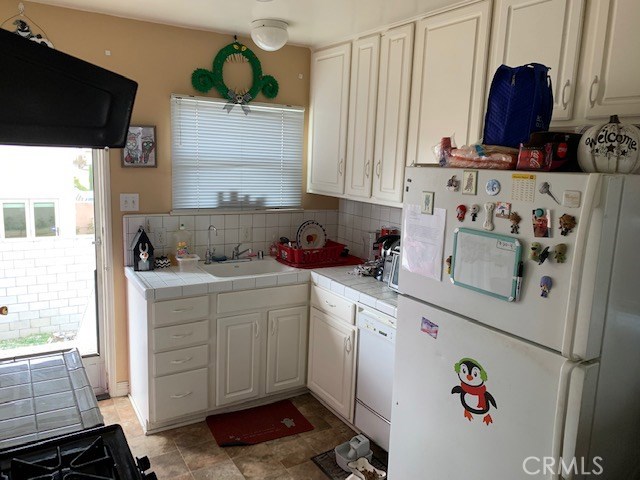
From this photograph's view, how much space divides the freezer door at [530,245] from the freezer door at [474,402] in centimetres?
6

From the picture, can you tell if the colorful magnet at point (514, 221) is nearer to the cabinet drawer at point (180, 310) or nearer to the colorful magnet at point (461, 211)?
the colorful magnet at point (461, 211)

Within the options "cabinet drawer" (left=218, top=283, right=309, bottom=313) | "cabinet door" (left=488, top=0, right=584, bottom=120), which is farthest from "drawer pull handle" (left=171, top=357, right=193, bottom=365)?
"cabinet door" (left=488, top=0, right=584, bottom=120)

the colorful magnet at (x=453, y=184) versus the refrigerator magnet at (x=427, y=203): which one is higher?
the colorful magnet at (x=453, y=184)

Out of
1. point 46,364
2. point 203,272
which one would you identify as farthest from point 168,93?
point 46,364

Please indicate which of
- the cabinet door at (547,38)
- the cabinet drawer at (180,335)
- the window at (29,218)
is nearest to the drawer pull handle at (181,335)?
the cabinet drawer at (180,335)

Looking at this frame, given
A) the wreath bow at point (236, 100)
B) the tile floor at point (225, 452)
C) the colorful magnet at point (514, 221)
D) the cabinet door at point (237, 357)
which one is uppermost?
the wreath bow at point (236, 100)

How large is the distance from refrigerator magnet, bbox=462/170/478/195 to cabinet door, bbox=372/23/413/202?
3.63 feet

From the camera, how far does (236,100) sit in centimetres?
333

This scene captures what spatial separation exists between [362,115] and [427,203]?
4.61 ft

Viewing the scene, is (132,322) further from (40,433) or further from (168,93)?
(40,433)

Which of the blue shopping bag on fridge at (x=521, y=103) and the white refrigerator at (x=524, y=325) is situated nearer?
the white refrigerator at (x=524, y=325)

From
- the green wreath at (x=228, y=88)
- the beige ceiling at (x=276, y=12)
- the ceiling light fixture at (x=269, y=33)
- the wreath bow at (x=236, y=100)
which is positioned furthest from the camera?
the wreath bow at (x=236, y=100)

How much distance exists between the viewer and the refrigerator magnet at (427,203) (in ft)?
5.98

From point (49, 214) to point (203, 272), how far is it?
99cm
